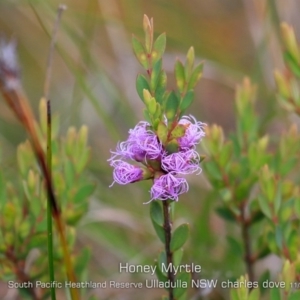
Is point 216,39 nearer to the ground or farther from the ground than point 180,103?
farther from the ground

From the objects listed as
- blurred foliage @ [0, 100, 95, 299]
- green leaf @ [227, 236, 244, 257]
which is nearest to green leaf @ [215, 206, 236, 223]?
green leaf @ [227, 236, 244, 257]

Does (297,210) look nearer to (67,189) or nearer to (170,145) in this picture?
(170,145)

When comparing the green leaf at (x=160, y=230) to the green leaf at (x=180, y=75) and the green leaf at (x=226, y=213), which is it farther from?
the green leaf at (x=226, y=213)

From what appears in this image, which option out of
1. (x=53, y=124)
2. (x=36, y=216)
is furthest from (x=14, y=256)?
(x=53, y=124)

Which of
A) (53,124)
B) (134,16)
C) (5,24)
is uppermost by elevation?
(5,24)

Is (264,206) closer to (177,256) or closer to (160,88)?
(177,256)

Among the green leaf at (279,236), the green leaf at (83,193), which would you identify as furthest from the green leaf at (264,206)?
the green leaf at (83,193)

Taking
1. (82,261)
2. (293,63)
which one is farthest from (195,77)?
(82,261)
